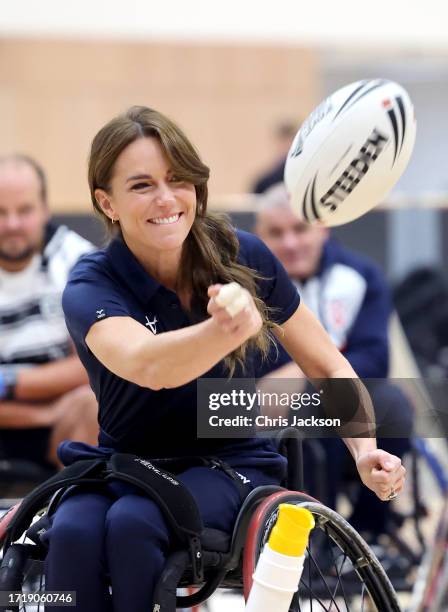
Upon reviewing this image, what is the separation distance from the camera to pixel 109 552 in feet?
6.11

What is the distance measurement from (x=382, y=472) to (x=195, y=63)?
793 cm

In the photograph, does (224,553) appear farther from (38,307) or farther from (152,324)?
(38,307)

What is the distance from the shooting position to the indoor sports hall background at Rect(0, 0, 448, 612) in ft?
28.5

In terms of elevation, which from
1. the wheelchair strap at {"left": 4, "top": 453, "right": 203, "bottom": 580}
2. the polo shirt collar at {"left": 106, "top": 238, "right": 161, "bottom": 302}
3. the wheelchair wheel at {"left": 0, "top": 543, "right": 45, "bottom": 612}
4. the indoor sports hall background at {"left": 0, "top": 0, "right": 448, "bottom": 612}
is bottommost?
the wheelchair wheel at {"left": 0, "top": 543, "right": 45, "bottom": 612}

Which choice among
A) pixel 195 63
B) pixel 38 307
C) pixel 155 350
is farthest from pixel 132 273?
pixel 195 63

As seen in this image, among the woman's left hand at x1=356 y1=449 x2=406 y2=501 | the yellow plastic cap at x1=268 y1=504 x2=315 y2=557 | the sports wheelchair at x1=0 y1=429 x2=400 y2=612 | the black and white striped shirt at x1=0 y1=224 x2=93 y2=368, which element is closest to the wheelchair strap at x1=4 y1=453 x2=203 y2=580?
the sports wheelchair at x1=0 y1=429 x2=400 y2=612

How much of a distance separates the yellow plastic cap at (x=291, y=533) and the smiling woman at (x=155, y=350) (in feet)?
0.73

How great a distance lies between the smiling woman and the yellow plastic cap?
22 centimetres

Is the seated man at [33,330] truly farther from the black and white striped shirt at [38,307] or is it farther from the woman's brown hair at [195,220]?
the woman's brown hair at [195,220]

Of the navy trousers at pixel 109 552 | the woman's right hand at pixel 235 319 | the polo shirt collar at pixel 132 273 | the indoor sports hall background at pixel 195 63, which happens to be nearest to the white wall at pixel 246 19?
the indoor sports hall background at pixel 195 63

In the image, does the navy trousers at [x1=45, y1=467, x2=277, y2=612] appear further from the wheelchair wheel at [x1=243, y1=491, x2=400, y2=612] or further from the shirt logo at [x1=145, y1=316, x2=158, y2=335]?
the shirt logo at [x1=145, y1=316, x2=158, y2=335]

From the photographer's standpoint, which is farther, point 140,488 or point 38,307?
point 38,307

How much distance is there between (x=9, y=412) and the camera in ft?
12.6

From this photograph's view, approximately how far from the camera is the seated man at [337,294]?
3670 millimetres
